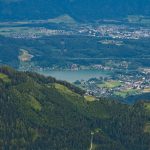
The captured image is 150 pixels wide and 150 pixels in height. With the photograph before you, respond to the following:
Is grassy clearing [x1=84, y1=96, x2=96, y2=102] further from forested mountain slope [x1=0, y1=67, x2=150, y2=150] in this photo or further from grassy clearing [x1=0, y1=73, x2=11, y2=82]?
grassy clearing [x1=0, y1=73, x2=11, y2=82]

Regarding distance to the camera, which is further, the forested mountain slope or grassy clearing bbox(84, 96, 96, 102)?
grassy clearing bbox(84, 96, 96, 102)

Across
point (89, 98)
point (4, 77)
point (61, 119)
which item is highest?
point (4, 77)

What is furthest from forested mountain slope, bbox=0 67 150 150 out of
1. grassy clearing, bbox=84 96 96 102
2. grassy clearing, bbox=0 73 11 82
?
grassy clearing, bbox=84 96 96 102

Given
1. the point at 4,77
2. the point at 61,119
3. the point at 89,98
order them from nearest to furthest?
the point at 61,119 → the point at 4,77 → the point at 89,98

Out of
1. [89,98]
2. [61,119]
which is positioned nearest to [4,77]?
[89,98]

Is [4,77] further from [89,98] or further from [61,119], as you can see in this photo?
[61,119]

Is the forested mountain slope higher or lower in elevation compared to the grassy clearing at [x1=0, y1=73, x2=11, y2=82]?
lower

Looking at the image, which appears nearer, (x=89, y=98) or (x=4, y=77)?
(x=4, y=77)

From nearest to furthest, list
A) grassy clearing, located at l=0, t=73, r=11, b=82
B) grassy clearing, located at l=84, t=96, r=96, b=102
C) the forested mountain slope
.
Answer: the forested mountain slope → grassy clearing, located at l=0, t=73, r=11, b=82 → grassy clearing, located at l=84, t=96, r=96, b=102

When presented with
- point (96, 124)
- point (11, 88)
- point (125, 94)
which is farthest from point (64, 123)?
point (125, 94)
